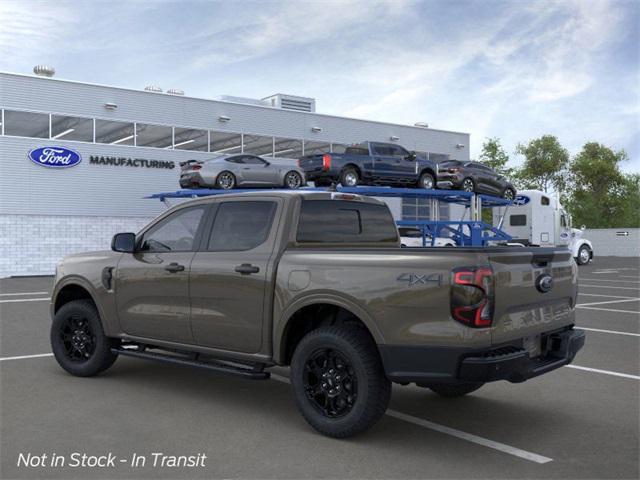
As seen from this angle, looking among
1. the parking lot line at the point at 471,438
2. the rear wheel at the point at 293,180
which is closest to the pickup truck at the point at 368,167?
the rear wheel at the point at 293,180

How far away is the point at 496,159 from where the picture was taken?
211 ft

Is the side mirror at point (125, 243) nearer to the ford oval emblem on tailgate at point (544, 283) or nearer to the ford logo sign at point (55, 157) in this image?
the ford oval emblem on tailgate at point (544, 283)

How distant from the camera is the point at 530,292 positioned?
4.84 metres

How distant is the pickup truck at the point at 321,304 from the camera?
4523 millimetres

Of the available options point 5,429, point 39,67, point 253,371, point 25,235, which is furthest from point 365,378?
point 39,67

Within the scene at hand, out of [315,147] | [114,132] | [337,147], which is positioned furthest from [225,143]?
[337,147]

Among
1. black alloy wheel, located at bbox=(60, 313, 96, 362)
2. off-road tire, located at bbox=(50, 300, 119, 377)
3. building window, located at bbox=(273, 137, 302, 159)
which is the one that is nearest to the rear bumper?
off-road tire, located at bbox=(50, 300, 119, 377)

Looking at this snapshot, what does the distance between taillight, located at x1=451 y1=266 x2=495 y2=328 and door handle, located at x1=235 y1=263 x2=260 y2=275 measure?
175 centimetres

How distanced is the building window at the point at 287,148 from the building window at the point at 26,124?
10.8 meters

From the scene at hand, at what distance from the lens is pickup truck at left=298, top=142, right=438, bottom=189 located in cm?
2141

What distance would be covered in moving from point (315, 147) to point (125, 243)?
94.5ft

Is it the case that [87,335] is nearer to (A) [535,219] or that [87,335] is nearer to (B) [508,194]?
Answer: (B) [508,194]

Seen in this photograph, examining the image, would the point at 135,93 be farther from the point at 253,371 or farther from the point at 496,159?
the point at 496,159

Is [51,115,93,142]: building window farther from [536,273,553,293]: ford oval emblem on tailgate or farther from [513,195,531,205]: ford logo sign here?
[536,273,553,293]: ford oval emblem on tailgate
